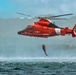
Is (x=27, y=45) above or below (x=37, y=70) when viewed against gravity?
above

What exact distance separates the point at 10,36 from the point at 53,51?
13.9 metres

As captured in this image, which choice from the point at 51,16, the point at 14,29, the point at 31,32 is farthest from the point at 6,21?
the point at 31,32

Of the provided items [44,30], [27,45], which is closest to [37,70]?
[44,30]

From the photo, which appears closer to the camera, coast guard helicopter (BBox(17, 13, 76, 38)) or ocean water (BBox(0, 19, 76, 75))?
coast guard helicopter (BBox(17, 13, 76, 38))

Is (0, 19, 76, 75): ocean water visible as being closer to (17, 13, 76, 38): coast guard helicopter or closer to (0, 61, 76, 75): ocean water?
(17, 13, 76, 38): coast guard helicopter

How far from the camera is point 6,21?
134 m

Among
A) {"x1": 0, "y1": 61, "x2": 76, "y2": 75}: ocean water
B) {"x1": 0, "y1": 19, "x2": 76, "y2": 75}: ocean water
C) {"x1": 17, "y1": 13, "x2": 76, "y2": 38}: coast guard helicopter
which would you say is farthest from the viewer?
{"x1": 0, "y1": 19, "x2": 76, "y2": 75}: ocean water

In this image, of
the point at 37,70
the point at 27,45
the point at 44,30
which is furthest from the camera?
the point at 27,45

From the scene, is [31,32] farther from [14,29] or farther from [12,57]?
[14,29]

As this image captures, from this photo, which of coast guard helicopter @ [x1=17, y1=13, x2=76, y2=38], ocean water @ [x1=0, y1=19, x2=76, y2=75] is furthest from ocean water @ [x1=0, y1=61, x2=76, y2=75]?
ocean water @ [x1=0, y1=19, x2=76, y2=75]

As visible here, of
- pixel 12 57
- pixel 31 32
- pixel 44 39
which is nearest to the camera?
pixel 31 32

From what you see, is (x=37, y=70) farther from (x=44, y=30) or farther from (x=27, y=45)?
(x=27, y=45)

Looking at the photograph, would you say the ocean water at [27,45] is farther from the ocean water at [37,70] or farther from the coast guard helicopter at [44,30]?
the ocean water at [37,70]

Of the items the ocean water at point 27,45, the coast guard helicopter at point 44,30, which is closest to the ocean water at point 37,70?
the coast guard helicopter at point 44,30
